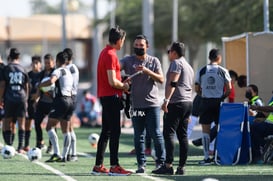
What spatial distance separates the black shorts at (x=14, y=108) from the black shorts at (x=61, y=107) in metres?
2.57

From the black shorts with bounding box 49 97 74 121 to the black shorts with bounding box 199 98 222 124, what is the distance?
2300mm

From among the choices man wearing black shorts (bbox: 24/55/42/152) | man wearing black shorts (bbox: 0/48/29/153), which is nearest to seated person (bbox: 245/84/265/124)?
man wearing black shorts (bbox: 0/48/29/153)

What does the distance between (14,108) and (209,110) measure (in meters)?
4.33

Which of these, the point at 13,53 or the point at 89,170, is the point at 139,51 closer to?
the point at 89,170

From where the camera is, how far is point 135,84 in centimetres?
1534

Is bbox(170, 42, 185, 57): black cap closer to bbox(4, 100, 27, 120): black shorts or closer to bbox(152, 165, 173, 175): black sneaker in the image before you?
bbox(152, 165, 173, 175): black sneaker

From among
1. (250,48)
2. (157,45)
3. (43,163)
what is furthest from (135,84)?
(157,45)

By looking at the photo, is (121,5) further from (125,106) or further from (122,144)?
(125,106)

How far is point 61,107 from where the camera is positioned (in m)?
17.6

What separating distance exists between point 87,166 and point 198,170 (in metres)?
1.99

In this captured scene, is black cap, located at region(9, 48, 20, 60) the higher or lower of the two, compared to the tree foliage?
lower

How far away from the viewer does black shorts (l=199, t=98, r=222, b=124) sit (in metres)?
17.9

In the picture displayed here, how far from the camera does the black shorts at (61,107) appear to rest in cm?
1758

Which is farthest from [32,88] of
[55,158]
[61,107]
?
[61,107]
